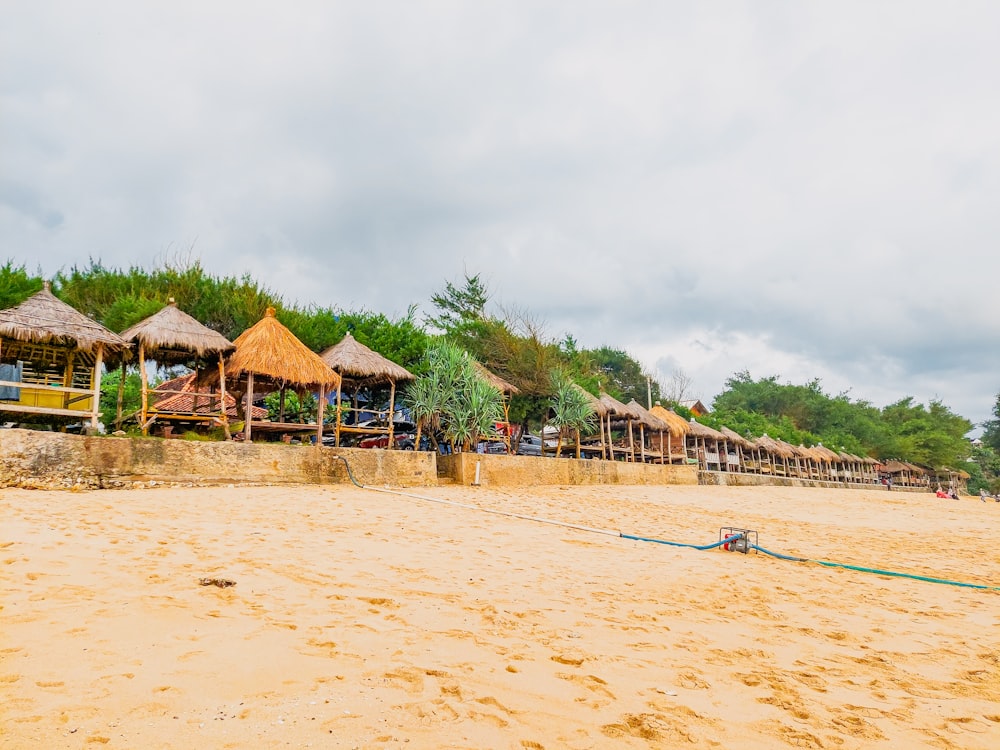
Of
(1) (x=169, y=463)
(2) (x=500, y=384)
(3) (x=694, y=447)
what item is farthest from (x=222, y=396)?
(3) (x=694, y=447)

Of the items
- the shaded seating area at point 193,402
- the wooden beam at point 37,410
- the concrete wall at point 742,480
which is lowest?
the concrete wall at point 742,480

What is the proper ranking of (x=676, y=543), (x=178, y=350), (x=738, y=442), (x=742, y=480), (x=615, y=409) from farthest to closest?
(x=738, y=442)
(x=742, y=480)
(x=615, y=409)
(x=178, y=350)
(x=676, y=543)

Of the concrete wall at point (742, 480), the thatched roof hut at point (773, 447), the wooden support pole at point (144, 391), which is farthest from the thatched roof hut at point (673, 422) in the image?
the wooden support pole at point (144, 391)

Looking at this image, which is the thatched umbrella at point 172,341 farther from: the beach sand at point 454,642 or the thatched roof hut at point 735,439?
the thatched roof hut at point 735,439

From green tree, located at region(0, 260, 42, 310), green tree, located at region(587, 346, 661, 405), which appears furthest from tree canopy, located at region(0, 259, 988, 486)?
green tree, located at region(587, 346, 661, 405)

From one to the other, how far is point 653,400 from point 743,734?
143 feet

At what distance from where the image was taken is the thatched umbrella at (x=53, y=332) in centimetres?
974

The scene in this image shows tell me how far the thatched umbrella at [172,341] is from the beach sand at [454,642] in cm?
480

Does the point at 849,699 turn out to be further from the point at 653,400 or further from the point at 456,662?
the point at 653,400

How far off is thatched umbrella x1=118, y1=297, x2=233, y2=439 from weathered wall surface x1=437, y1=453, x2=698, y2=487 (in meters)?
5.34

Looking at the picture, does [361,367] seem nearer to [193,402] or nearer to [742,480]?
[193,402]

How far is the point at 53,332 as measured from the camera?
994cm

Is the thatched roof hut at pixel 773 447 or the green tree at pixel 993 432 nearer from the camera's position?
the thatched roof hut at pixel 773 447

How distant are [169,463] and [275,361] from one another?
3093mm
